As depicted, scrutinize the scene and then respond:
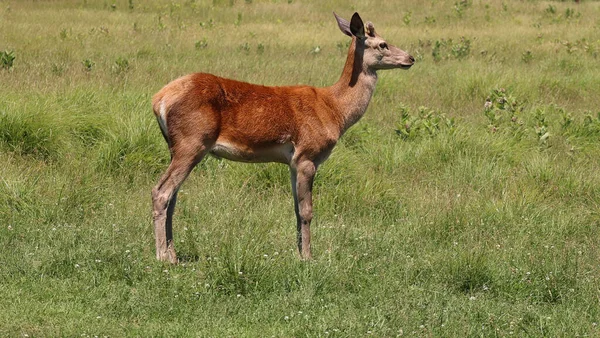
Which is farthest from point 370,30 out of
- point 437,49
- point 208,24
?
point 208,24

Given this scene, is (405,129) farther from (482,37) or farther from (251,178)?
(482,37)

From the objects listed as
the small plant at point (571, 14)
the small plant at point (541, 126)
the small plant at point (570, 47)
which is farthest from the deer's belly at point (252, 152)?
the small plant at point (571, 14)

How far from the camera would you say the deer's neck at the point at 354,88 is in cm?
793

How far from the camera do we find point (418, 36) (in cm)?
2017

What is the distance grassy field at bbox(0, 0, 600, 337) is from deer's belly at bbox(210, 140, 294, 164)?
584 mm

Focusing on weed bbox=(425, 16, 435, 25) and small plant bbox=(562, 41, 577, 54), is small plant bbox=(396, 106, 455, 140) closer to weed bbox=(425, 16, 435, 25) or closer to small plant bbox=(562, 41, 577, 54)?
small plant bbox=(562, 41, 577, 54)

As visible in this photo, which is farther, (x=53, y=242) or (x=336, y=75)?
(x=336, y=75)

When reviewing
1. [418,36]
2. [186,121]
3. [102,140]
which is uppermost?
[186,121]

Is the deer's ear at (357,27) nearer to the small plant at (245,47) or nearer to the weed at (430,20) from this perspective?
the small plant at (245,47)

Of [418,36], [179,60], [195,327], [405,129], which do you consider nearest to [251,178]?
[405,129]

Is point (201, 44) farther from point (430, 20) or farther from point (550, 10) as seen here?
point (550, 10)

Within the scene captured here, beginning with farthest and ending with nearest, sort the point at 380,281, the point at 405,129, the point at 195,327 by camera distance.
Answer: the point at 405,129
the point at 380,281
the point at 195,327

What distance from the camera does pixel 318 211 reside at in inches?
344

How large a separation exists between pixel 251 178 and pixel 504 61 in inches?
367
